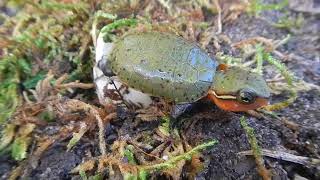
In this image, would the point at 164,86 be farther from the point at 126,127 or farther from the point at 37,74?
the point at 37,74

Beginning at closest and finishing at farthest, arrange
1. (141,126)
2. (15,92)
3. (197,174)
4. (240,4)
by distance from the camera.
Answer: (197,174), (141,126), (15,92), (240,4)

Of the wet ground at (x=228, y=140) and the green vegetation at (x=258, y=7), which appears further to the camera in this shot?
the green vegetation at (x=258, y=7)

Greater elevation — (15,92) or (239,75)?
(239,75)

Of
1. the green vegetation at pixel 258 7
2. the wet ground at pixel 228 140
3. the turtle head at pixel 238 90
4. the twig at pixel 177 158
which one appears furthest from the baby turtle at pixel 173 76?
the green vegetation at pixel 258 7

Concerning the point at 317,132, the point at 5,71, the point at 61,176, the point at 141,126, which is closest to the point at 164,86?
the point at 141,126

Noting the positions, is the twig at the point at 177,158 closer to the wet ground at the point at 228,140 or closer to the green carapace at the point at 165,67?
the wet ground at the point at 228,140

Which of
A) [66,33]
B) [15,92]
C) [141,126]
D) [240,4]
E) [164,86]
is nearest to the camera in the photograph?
[164,86]

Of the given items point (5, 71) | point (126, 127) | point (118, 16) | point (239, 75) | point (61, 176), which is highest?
point (118, 16)

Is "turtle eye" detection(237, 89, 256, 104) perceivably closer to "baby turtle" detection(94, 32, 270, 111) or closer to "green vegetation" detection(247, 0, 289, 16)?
"baby turtle" detection(94, 32, 270, 111)
